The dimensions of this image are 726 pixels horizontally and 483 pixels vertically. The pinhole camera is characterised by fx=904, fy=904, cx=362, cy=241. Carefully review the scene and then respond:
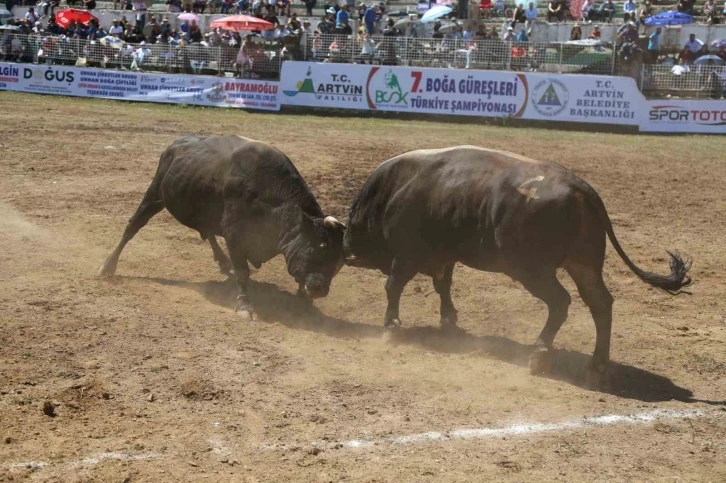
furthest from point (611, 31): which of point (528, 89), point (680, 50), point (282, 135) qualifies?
point (282, 135)

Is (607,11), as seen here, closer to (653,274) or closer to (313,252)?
(313,252)

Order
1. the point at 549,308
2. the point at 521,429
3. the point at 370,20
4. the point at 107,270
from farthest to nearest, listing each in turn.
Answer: the point at 370,20, the point at 107,270, the point at 549,308, the point at 521,429

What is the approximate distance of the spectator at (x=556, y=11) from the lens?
107ft

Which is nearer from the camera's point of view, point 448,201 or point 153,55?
point 448,201

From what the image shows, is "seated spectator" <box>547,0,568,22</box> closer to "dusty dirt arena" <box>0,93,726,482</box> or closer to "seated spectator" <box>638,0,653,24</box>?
"seated spectator" <box>638,0,653,24</box>

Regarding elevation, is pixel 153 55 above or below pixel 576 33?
below

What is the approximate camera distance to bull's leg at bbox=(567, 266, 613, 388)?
7.79 m

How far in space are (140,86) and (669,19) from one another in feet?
56.5

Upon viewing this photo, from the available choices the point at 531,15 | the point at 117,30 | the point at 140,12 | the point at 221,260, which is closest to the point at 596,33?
the point at 531,15

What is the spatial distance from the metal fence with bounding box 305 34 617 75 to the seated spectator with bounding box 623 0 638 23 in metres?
5.69

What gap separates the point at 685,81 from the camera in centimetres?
2475

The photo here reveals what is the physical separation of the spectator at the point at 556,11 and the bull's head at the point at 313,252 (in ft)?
83.8

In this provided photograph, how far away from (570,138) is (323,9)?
17.6 meters

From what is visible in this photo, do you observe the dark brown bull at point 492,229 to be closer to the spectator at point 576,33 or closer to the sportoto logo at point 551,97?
the sportoto logo at point 551,97
